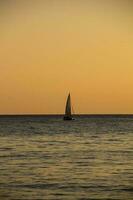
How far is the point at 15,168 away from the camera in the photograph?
4519cm

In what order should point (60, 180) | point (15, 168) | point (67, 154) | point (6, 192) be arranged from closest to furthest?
point (6, 192) < point (60, 180) < point (15, 168) < point (67, 154)

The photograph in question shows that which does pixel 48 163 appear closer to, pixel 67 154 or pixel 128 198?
pixel 67 154

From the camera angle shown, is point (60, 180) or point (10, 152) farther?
point (10, 152)

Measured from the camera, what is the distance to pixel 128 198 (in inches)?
1224

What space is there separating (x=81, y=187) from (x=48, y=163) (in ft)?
46.7

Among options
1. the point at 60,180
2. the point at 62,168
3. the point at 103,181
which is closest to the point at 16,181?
the point at 60,180

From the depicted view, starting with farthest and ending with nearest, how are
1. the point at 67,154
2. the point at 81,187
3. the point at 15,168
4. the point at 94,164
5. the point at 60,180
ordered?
the point at 67,154 < the point at 94,164 < the point at 15,168 < the point at 60,180 < the point at 81,187

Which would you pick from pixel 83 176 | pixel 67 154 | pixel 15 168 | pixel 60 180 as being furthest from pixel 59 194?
pixel 67 154

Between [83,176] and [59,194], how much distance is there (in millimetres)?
7879

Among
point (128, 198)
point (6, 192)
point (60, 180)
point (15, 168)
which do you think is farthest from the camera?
point (15, 168)

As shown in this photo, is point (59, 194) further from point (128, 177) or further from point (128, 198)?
point (128, 177)

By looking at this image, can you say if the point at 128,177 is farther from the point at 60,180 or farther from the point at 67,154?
the point at 67,154

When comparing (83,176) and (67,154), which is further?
(67,154)

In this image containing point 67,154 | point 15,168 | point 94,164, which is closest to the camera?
point 15,168
